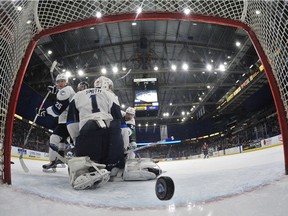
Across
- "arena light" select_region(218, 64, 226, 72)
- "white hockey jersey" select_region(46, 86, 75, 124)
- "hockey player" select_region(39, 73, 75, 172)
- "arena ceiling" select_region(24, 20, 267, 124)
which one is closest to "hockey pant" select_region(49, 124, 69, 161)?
"hockey player" select_region(39, 73, 75, 172)

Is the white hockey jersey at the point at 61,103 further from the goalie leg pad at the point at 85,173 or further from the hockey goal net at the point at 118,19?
the goalie leg pad at the point at 85,173

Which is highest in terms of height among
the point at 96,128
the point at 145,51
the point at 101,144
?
the point at 145,51

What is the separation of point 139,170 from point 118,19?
1.48 m

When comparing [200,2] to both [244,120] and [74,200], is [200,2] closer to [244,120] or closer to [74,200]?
[74,200]

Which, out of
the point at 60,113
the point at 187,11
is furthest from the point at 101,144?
the point at 187,11

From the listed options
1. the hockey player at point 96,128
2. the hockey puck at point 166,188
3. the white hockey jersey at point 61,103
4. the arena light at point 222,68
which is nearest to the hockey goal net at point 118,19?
the hockey player at point 96,128

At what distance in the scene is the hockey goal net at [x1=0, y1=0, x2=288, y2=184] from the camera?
1.80m

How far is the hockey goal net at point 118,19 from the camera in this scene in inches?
70.9

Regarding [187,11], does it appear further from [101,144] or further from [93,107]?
[101,144]

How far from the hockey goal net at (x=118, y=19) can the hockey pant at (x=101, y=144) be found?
0.58m

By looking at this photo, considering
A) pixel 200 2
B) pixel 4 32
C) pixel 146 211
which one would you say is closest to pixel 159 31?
pixel 200 2

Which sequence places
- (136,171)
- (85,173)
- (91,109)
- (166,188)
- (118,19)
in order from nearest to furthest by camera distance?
(166,188)
(85,173)
(118,19)
(91,109)
(136,171)

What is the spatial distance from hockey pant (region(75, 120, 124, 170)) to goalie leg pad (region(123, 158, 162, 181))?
0.16 metres

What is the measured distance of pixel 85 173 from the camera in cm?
191
